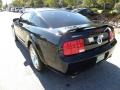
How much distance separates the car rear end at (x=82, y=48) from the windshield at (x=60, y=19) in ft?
2.73

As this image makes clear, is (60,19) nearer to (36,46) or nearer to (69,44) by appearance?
(36,46)

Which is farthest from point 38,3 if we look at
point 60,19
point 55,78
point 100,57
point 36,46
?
point 100,57

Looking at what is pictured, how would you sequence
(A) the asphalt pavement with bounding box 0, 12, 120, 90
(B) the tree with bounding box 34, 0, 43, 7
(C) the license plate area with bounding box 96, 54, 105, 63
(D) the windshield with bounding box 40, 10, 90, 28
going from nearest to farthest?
(C) the license plate area with bounding box 96, 54, 105, 63 → (A) the asphalt pavement with bounding box 0, 12, 120, 90 → (D) the windshield with bounding box 40, 10, 90, 28 → (B) the tree with bounding box 34, 0, 43, 7

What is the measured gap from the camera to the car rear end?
3.41m

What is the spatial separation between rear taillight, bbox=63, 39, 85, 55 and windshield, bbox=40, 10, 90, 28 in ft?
3.17

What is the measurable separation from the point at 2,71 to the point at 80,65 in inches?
92.1

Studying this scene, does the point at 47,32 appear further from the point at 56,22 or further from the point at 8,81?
the point at 8,81

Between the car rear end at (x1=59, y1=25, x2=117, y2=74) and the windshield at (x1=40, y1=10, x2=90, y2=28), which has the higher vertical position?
the windshield at (x1=40, y1=10, x2=90, y2=28)

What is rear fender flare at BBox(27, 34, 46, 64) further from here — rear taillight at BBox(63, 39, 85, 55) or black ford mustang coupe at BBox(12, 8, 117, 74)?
rear taillight at BBox(63, 39, 85, 55)

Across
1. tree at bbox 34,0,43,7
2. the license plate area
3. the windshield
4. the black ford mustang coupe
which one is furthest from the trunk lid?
tree at bbox 34,0,43,7

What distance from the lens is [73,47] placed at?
343 cm

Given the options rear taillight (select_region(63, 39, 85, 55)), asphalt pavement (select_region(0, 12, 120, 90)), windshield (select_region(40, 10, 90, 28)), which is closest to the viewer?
rear taillight (select_region(63, 39, 85, 55))

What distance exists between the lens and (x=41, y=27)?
4352mm

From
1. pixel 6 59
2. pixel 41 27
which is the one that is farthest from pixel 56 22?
pixel 6 59
